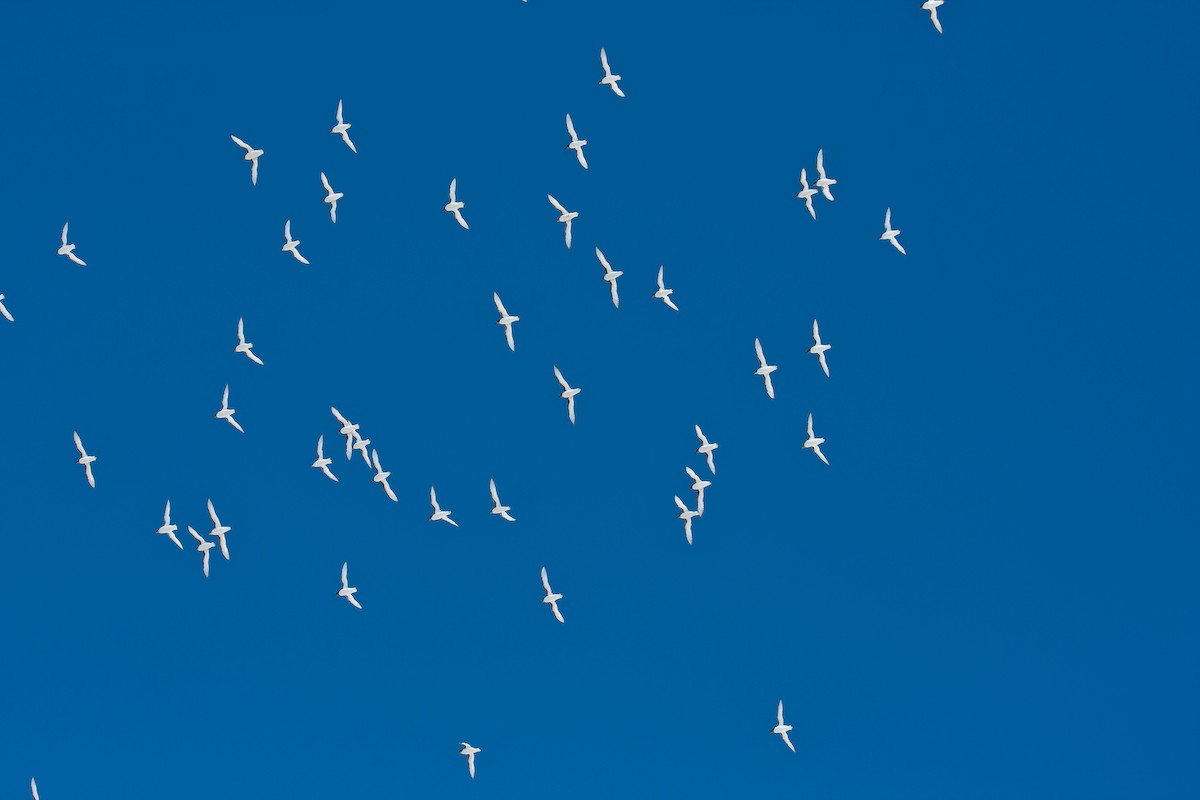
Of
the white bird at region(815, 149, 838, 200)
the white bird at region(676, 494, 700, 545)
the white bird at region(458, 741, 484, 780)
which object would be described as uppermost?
the white bird at region(815, 149, 838, 200)

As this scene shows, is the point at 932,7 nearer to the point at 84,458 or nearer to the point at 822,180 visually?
the point at 822,180

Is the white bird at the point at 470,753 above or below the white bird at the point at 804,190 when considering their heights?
below

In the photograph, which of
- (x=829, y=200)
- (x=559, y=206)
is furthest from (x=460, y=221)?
(x=829, y=200)

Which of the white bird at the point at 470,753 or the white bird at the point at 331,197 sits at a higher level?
the white bird at the point at 331,197

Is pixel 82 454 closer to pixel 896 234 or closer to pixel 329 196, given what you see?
pixel 329 196

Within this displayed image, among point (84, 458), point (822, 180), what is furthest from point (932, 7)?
point (84, 458)

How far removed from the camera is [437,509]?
297 ft

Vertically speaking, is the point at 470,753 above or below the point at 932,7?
below

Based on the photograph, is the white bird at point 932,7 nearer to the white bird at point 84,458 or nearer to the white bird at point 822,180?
the white bird at point 822,180

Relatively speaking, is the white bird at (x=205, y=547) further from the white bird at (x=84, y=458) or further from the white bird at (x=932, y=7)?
the white bird at (x=932, y=7)

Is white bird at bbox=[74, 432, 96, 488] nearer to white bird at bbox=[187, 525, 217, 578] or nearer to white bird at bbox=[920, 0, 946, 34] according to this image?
white bird at bbox=[187, 525, 217, 578]

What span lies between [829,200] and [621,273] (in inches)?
240

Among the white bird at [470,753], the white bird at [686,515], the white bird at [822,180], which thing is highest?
the white bird at [822,180]

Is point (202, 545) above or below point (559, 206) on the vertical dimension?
below
